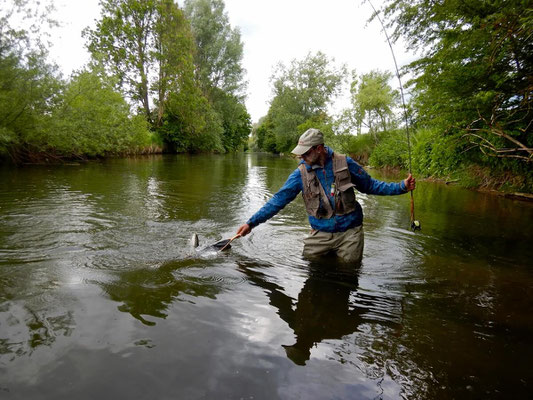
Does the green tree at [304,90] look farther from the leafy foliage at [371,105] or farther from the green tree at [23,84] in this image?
the green tree at [23,84]

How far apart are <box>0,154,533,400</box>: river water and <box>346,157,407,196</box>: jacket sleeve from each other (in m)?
1.09

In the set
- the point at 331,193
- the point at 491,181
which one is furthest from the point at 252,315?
the point at 491,181

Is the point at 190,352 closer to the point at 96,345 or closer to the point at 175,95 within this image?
the point at 96,345

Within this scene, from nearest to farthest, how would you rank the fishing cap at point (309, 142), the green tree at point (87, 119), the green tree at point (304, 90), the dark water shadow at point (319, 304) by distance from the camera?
the dark water shadow at point (319, 304) < the fishing cap at point (309, 142) < the green tree at point (87, 119) < the green tree at point (304, 90)

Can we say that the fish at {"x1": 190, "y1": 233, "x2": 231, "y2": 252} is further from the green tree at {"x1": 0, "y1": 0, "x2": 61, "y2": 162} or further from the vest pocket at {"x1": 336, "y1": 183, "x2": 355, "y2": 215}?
the green tree at {"x1": 0, "y1": 0, "x2": 61, "y2": 162}

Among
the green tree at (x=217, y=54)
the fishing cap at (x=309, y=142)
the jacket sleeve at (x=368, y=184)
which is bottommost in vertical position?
the jacket sleeve at (x=368, y=184)

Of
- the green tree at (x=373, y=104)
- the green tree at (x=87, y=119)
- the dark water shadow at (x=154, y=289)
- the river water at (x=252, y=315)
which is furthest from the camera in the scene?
the green tree at (x=373, y=104)

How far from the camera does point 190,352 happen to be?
7.46 ft

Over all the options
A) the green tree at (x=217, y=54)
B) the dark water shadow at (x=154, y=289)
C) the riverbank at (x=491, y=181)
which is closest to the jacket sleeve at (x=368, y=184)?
the dark water shadow at (x=154, y=289)

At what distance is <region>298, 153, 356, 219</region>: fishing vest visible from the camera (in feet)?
12.9

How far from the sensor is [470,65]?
24.8 ft

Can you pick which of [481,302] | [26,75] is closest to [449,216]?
[481,302]

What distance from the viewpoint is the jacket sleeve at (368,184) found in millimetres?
4039

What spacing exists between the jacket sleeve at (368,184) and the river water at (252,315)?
3.56 ft
